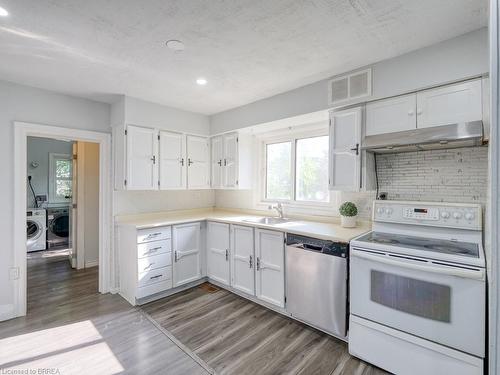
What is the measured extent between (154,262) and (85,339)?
36.1 inches

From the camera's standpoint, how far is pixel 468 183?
2.05m

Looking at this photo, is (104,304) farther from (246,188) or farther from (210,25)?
(210,25)

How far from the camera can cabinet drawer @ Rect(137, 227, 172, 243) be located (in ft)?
9.30

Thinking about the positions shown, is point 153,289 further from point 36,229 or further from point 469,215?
point 36,229

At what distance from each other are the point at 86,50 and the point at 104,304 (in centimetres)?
259

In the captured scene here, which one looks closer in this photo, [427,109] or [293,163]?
[427,109]

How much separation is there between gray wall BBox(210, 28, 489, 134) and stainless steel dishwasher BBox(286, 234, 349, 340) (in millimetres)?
1367

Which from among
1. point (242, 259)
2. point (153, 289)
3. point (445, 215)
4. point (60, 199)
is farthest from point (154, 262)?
point (60, 199)

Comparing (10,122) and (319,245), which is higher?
(10,122)

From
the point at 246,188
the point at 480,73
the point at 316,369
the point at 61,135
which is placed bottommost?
the point at 316,369

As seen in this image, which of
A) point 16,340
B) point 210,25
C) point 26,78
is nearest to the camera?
point 210,25

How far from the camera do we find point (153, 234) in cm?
293

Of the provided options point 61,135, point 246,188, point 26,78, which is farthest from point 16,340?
point 246,188

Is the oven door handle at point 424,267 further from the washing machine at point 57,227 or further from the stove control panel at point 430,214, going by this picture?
the washing machine at point 57,227
